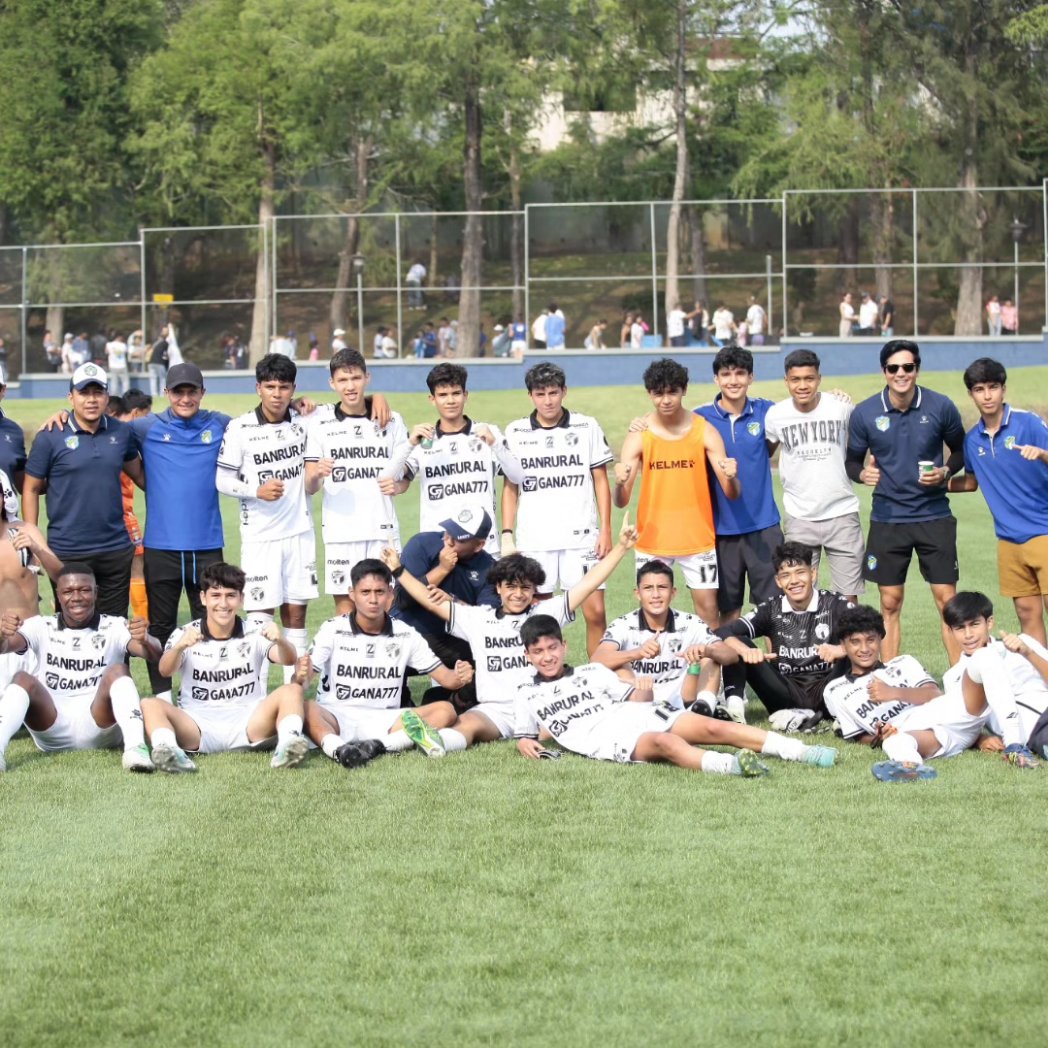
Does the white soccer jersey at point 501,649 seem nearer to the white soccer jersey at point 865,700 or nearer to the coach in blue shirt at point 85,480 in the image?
the white soccer jersey at point 865,700

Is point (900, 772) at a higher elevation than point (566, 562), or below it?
below

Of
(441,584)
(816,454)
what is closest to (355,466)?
(441,584)

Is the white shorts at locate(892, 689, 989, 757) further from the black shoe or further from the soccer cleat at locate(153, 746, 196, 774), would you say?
the soccer cleat at locate(153, 746, 196, 774)

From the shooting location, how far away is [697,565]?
9891 mm

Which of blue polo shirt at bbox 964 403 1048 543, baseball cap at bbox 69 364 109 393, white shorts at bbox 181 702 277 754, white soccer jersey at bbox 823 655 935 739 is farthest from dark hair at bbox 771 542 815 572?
baseball cap at bbox 69 364 109 393

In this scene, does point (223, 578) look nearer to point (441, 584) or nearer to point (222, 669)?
point (222, 669)

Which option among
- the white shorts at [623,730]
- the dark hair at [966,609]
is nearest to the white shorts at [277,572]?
the white shorts at [623,730]

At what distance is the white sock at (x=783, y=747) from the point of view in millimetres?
8234

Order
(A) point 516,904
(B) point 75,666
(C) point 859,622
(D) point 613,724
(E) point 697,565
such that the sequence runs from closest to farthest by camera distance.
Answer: (A) point 516,904 < (D) point 613,724 < (C) point 859,622 < (B) point 75,666 < (E) point 697,565

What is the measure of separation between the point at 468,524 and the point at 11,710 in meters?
A: 2.95

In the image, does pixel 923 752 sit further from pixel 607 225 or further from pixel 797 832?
pixel 607 225

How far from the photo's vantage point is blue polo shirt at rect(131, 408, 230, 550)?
385 inches

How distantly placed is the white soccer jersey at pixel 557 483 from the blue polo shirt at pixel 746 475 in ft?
2.55

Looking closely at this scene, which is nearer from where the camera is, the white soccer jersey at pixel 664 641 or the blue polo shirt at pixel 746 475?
the white soccer jersey at pixel 664 641
